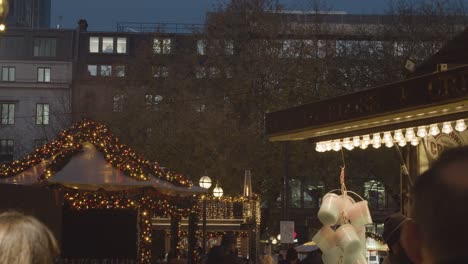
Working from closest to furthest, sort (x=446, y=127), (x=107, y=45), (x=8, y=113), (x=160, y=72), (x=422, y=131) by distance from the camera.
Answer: (x=446, y=127), (x=422, y=131), (x=160, y=72), (x=8, y=113), (x=107, y=45)

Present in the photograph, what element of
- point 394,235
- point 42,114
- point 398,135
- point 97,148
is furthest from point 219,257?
point 42,114

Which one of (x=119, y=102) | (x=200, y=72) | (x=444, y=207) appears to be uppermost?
(x=200, y=72)

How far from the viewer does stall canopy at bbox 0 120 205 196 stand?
44.0 feet

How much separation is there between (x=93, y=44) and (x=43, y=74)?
193 inches

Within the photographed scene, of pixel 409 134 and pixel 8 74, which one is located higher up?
pixel 8 74

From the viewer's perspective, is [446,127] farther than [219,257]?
No

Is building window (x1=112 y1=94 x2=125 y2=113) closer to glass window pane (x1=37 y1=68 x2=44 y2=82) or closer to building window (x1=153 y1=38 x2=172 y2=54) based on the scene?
building window (x1=153 y1=38 x2=172 y2=54)

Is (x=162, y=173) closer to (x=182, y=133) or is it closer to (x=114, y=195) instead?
(x=114, y=195)

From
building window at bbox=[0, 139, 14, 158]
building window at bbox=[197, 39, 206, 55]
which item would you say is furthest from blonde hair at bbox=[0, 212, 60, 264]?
building window at bbox=[0, 139, 14, 158]

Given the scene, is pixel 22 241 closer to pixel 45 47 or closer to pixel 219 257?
pixel 219 257

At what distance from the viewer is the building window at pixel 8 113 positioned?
226ft

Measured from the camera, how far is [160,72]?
146 ft

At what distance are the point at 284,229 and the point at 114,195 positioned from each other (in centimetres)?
1549

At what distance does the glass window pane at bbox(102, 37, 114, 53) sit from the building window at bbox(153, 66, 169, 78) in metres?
26.6
